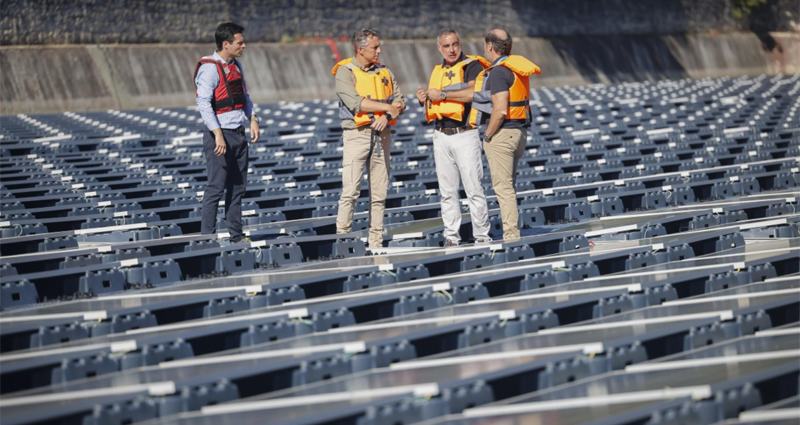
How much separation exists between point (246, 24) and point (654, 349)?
32066 millimetres

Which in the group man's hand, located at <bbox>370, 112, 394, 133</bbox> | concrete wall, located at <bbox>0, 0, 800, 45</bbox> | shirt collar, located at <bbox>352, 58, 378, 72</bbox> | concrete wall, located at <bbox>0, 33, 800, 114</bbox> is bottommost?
man's hand, located at <bbox>370, 112, 394, 133</bbox>

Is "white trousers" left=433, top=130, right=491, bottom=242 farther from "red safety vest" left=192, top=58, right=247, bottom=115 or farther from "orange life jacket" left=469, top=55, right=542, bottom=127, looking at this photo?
"red safety vest" left=192, top=58, right=247, bottom=115

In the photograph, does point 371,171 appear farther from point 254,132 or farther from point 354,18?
point 354,18

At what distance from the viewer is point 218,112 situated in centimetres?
957

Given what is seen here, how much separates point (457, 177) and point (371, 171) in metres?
0.73

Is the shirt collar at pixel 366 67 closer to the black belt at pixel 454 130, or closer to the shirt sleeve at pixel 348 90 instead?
the shirt sleeve at pixel 348 90

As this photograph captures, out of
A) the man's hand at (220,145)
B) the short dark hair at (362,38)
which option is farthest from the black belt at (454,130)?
the man's hand at (220,145)

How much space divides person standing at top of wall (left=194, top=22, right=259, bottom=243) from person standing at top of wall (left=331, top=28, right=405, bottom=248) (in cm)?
80

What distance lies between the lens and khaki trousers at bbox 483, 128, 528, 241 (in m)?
9.73

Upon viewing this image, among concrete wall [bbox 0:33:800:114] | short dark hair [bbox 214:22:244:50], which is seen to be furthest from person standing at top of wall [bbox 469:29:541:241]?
concrete wall [bbox 0:33:800:114]

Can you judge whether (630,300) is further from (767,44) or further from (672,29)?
(767,44)

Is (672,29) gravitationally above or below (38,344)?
above

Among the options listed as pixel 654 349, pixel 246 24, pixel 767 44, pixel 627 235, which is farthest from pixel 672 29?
pixel 654 349

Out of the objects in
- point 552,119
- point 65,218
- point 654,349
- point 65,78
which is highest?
point 65,78
